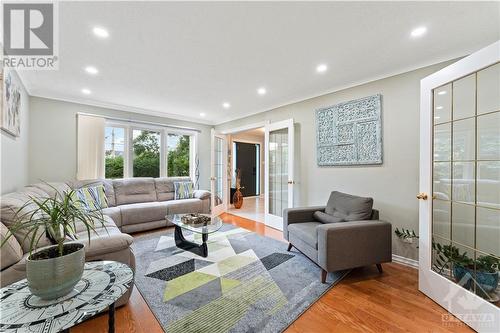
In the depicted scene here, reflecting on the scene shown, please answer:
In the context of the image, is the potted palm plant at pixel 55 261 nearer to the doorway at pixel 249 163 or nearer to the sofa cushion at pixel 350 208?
the sofa cushion at pixel 350 208

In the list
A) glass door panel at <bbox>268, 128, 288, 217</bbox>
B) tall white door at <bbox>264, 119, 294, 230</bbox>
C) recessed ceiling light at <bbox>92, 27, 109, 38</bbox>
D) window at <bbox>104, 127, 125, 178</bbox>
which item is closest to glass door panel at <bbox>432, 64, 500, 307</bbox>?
tall white door at <bbox>264, 119, 294, 230</bbox>

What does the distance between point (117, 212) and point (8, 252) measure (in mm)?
2260

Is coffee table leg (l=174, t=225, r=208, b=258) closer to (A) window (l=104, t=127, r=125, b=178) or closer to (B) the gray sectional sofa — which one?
(B) the gray sectional sofa

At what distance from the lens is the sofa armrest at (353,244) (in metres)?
2.02

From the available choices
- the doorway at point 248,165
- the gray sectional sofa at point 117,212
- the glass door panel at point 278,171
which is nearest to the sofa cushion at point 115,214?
the gray sectional sofa at point 117,212

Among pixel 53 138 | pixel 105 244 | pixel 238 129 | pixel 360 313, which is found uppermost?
pixel 238 129

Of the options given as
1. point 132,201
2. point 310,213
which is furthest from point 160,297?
point 132,201

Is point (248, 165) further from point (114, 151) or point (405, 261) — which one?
point (405, 261)

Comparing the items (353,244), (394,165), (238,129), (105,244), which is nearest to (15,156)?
(105,244)

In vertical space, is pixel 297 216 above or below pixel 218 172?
below

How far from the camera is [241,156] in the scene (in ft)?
25.6

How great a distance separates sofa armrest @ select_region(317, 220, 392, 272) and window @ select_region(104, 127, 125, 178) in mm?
4217

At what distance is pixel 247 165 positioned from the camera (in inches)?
314

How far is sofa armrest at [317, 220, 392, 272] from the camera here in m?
2.02
